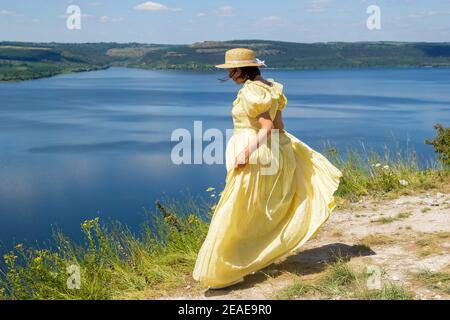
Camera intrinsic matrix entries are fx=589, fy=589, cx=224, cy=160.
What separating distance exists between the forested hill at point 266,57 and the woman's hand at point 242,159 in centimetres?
9448

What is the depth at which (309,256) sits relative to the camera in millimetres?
4691

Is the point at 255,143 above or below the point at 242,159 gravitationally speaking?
above

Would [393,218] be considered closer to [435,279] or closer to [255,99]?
[435,279]

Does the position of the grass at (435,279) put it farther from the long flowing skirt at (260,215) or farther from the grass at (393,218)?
the grass at (393,218)

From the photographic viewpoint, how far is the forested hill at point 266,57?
110375 mm

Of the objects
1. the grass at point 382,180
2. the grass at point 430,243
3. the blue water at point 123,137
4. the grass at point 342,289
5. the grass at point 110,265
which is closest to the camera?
the grass at point 342,289

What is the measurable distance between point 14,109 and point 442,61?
321 feet

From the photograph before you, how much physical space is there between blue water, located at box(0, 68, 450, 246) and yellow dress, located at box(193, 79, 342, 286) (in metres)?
9.59

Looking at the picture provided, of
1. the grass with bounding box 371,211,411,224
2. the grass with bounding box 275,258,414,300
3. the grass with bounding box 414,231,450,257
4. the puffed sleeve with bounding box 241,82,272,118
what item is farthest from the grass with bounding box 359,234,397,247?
the puffed sleeve with bounding box 241,82,272,118

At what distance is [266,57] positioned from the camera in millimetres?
117875

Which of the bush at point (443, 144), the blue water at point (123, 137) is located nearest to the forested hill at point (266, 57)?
the blue water at point (123, 137)

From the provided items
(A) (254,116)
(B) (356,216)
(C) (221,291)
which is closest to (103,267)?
(C) (221,291)

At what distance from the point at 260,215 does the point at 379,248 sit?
129 centimetres

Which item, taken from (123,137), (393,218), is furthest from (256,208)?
(123,137)
